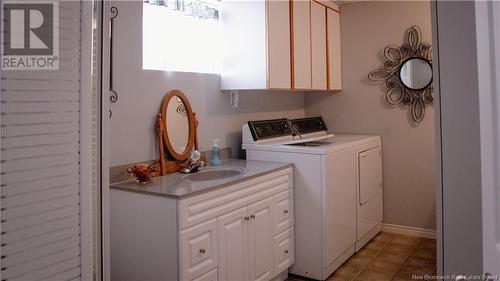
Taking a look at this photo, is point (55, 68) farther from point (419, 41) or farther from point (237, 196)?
point (419, 41)

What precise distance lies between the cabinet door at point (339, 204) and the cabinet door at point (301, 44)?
0.72 metres

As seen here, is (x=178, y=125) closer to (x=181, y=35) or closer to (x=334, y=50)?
(x=181, y=35)

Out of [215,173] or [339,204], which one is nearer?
[215,173]

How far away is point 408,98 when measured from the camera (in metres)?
3.80

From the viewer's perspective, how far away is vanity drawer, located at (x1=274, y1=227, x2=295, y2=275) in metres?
2.73

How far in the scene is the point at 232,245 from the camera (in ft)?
7.63

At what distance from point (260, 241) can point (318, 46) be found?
1949 millimetres

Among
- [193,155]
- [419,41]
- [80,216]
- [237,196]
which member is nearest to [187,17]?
[193,155]

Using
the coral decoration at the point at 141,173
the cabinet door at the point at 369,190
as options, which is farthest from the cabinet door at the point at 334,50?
the coral decoration at the point at 141,173

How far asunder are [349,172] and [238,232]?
1242 millimetres

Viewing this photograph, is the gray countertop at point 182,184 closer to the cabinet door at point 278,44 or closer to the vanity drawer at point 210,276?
the vanity drawer at point 210,276

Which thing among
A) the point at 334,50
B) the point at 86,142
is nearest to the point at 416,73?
the point at 334,50

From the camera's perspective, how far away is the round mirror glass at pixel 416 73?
3.71 metres

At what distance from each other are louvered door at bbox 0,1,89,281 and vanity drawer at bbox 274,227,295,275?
62.9 inches
